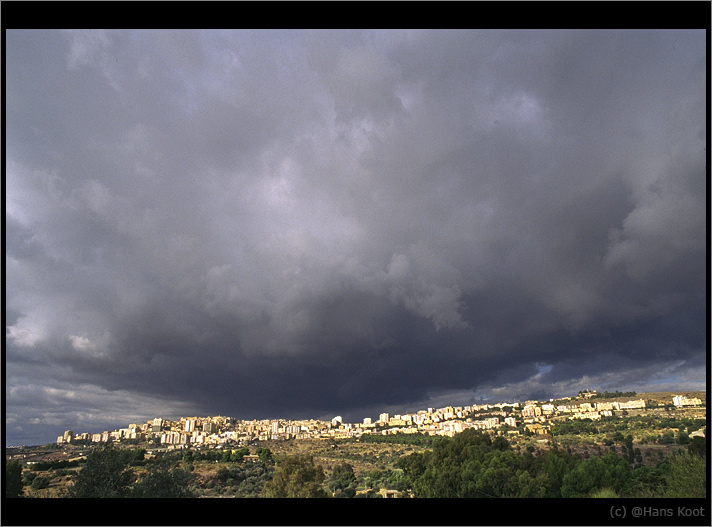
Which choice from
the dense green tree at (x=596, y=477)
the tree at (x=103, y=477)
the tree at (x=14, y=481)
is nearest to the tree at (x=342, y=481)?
the tree at (x=103, y=477)

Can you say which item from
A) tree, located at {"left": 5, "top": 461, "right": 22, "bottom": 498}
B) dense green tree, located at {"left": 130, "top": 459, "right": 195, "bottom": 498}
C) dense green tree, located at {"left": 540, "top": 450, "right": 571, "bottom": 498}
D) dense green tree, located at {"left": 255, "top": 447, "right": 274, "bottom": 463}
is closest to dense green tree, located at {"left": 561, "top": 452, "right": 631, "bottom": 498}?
dense green tree, located at {"left": 540, "top": 450, "right": 571, "bottom": 498}

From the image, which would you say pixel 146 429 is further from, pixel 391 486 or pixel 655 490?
pixel 655 490

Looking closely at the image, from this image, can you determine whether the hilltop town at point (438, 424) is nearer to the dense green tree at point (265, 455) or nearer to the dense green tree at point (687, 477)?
the dense green tree at point (265, 455)

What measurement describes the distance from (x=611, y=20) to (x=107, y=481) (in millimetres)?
23932

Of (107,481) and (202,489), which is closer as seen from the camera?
(107,481)

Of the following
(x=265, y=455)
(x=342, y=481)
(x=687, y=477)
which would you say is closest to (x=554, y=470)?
(x=687, y=477)

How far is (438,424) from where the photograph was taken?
46.6 metres

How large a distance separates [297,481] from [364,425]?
24388 mm

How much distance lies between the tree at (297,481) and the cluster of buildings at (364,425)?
16.1 meters

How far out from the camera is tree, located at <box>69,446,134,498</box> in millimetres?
20062

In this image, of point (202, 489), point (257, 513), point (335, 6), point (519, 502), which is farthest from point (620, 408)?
point (335, 6)

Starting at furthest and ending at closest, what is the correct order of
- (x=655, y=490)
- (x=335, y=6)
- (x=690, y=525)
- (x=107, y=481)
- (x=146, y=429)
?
1. (x=146, y=429)
2. (x=655, y=490)
3. (x=107, y=481)
4. (x=690, y=525)
5. (x=335, y=6)

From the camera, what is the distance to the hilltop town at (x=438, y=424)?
38656mm

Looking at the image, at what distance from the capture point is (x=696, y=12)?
8.45m
